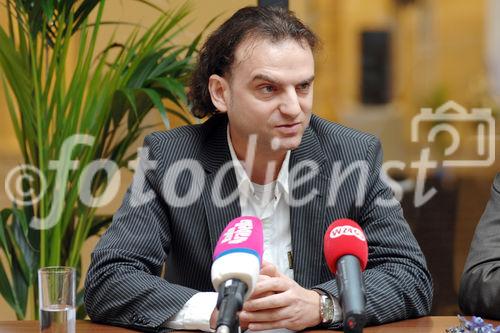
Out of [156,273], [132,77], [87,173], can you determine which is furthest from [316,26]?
[156,273]

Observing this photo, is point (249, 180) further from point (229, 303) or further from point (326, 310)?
point (229, 303)

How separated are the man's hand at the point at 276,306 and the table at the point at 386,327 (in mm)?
158

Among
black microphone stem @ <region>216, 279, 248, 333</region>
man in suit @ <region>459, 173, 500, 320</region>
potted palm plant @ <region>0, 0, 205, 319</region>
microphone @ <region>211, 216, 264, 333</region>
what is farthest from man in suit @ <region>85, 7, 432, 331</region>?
black microphone stem @ <region>216, 279, 248, 333</region>

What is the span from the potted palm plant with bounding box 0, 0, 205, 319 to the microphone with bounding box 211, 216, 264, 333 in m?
1.47

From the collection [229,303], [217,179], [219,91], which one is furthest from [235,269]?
[219,91]

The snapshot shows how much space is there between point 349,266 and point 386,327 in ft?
2.33

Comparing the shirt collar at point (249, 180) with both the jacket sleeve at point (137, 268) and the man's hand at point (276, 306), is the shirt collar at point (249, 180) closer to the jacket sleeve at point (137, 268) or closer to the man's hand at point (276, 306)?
the jacket sleeve at point (137, 268)

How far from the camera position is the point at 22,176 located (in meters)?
3.40

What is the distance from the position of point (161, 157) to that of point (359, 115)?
1.34m

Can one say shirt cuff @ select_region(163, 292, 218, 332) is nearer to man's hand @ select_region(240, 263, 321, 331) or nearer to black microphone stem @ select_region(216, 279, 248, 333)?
man's hand @ select_region(240, 263, 321, 331)

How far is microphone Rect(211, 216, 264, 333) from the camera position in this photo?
5.00ft

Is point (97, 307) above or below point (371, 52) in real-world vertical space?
below

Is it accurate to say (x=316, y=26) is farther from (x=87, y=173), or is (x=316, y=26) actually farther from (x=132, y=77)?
(x=87, y=173)

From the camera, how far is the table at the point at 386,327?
7.41 ft
